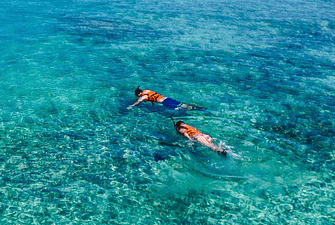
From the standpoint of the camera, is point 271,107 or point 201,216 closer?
point 201,216

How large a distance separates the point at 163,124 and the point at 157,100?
92.6 inches

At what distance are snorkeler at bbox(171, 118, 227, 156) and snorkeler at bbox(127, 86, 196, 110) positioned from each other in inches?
112

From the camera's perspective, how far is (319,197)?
13.2 m

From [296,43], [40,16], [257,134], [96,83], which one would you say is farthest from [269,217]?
[40,16]

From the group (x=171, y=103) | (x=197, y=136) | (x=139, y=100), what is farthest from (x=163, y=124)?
(x=197, y=136)

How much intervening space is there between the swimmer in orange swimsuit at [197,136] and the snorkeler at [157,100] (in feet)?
9.58

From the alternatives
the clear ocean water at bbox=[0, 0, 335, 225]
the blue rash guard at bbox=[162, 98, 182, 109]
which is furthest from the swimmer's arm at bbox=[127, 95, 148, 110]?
the blue rash guard at bbox=[162, 98, 182, 109]

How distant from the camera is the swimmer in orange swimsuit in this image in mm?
15035

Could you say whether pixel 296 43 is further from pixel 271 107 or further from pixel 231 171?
pixel 231 171

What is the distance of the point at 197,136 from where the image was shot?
15562mm

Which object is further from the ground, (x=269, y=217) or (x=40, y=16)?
(x=40, y=16)

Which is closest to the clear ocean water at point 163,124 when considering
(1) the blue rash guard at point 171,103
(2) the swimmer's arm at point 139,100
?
(1) the blue rash guard at point 171,103

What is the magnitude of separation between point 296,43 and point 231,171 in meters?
20.5

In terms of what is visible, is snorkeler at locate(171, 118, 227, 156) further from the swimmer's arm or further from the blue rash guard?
the swimmer's arm
